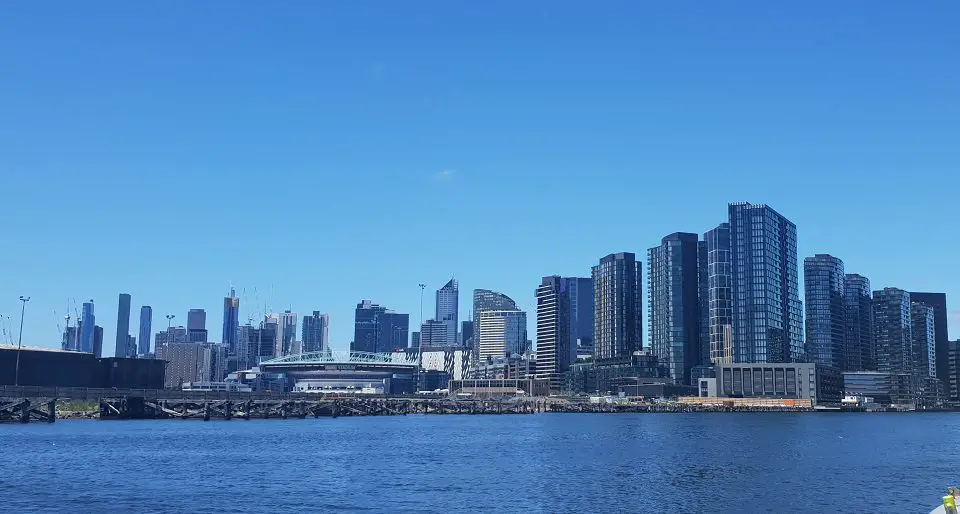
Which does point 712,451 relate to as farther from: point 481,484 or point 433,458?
point 481,484

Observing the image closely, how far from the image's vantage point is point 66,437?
139125mm

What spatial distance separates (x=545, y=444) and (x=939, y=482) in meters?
61.8

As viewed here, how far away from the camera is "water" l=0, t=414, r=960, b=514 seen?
71.8 m

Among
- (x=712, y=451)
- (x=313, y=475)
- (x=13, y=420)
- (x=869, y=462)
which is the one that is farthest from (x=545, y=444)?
(x=13, y=420)

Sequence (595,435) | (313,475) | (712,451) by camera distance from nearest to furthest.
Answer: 1. (313,475)
2. (712,451)
3. (595,435)

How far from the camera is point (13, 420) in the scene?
591ft

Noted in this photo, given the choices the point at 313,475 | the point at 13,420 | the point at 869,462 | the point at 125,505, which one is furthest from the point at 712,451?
the point at 13,420

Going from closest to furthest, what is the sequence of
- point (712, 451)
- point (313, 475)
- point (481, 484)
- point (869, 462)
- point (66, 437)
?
point (481, 484), point (313, 475), point (869, 462), point (712, 451), point (66, 437)

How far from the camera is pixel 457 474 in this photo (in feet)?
303

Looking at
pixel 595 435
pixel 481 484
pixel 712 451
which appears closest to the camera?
pixel 481 484

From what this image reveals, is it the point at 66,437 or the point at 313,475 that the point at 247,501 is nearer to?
the point at 313,475

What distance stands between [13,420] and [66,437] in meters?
49.1

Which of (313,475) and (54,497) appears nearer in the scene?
(54,497)

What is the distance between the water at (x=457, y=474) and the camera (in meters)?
71.8
